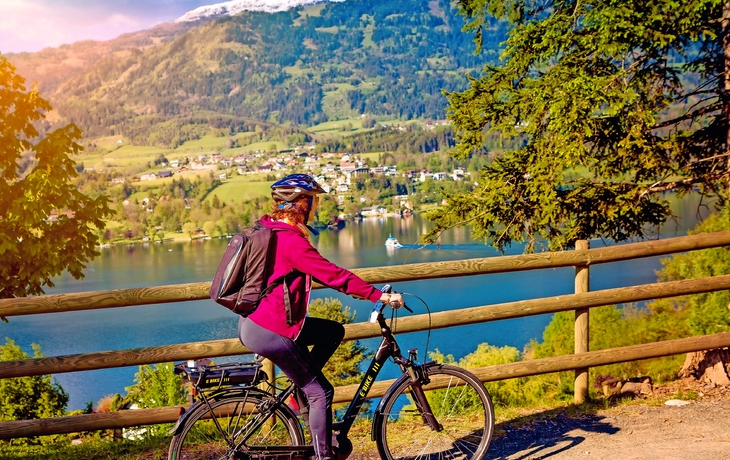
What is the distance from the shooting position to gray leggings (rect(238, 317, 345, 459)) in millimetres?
3982

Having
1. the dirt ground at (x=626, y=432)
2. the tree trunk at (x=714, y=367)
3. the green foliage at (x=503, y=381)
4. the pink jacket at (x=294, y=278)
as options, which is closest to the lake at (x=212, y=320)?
the green foliage at (x=503, y=381)

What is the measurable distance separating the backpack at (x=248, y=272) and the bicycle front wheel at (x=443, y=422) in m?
1.16

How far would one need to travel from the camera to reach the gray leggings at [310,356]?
398cm

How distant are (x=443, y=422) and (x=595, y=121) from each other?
306 inches

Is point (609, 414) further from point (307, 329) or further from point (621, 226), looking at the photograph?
point (621, 226)

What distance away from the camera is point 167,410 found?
5320 mm

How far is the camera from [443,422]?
5.00m

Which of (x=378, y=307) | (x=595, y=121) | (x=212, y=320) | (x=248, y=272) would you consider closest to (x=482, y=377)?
(x=378, y=307)

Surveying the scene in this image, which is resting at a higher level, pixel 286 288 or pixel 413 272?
pixel 286 288

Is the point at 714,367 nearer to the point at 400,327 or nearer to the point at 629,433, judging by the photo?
the point at 629,433

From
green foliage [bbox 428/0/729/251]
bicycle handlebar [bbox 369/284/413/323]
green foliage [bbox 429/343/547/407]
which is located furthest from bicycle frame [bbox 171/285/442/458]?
green foliage [bbox 429/343/547/407]

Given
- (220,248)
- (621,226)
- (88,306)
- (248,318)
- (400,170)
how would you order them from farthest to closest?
(400,170) → (220,248) → (621,226) → (88,306) → (248,318)

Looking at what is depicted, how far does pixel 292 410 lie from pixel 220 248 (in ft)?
408

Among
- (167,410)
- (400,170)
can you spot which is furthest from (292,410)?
(400,170)
